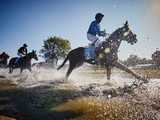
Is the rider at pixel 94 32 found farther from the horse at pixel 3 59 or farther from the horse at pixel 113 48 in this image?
the horse at pixel 3 59

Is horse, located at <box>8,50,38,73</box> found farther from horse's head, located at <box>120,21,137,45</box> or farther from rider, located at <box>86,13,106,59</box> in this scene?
horse's head, located at <box>120,21,137,45</box>

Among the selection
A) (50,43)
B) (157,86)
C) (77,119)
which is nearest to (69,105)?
(77,119)

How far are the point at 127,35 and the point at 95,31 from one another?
1514 mm

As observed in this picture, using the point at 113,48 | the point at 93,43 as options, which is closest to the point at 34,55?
the point at 93,43

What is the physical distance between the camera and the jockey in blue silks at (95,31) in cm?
1503

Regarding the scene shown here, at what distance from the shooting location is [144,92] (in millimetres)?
12984

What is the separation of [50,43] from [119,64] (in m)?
51.4

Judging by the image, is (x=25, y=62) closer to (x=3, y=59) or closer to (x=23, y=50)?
(x=23, y=50)

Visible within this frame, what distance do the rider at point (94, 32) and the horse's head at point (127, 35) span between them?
0.90m

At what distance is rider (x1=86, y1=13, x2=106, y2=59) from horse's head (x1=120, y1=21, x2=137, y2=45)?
0.90 metres

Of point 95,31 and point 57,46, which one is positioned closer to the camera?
point 95,31

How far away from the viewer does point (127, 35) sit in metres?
15.3

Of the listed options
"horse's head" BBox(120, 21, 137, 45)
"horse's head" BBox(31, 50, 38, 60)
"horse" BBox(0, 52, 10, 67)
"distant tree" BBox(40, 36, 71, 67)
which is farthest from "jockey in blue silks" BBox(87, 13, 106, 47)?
"distant tree" BBox(40, 36, 71, 67)

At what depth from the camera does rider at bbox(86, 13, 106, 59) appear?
15.0 meters
